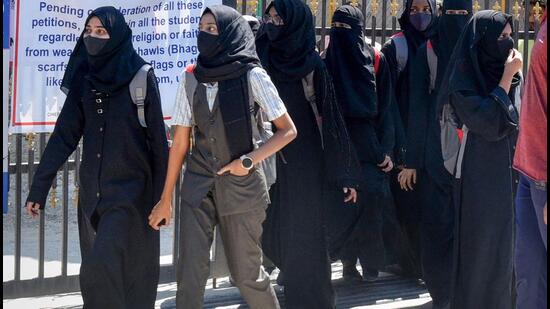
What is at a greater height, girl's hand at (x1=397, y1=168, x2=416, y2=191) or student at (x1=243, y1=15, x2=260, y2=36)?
student at (x1=243, y1=15, x2=260, y2=36)

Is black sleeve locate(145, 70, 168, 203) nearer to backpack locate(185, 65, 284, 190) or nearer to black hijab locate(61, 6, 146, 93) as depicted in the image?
black hijab locate(61, 6, 146, 93)

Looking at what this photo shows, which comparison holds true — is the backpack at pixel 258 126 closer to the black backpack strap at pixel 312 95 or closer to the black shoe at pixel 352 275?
the black backpack strap at pixel 312 95

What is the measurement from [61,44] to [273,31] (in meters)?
1.25

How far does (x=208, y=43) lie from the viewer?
503 cm

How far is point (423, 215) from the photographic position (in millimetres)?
6508

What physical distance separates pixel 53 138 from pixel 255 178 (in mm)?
1072

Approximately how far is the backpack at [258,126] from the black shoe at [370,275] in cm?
198

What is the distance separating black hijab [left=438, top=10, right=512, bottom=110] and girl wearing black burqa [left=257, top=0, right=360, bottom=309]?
668 millimetres

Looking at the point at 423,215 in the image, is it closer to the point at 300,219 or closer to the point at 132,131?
the point at 300,219

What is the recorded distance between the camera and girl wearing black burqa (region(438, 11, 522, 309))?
5.45 meters

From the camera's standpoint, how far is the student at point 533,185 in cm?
440

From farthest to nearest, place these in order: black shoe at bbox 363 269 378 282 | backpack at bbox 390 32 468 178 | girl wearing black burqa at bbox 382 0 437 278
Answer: black shoe at bbox 363 269 378 282, girl wearing black burqa at bbox 382 0 437 278, backpack at bbox 390 32 468 178

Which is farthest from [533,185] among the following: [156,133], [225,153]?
[156,133]

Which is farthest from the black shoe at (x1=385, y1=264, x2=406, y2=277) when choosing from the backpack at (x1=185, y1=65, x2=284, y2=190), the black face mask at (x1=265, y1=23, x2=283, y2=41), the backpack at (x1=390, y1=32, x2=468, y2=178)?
the backpack at (x1=185, y1=65, x2=284, y2=190)
